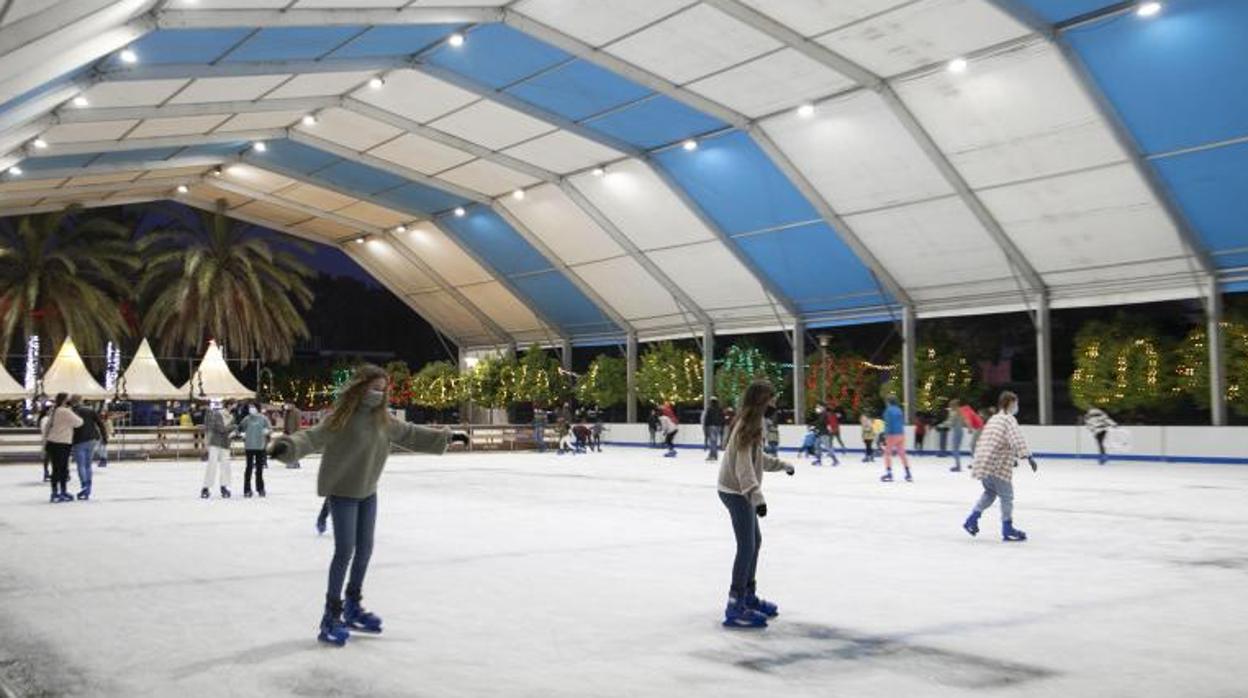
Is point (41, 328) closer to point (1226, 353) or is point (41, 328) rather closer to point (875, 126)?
point (875, 126)

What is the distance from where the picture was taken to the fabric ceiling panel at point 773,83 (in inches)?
961

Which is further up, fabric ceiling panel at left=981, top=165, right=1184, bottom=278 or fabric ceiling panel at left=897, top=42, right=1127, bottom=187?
fabric ceiling panel at left=897, top=42, right=1127, bottom=187

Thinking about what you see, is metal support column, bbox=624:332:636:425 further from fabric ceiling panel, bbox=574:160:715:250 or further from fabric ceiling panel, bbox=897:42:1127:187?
fabric ceiling panel, bbox=897:42:1127:187

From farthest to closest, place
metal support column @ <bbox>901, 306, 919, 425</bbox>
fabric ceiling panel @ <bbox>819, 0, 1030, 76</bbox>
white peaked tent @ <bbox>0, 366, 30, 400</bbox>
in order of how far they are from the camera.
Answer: white peaked tent @ <bbox>0, 366, 30, 400</bbox> < metal support column @ <bbox>901, 306, 919, 425</bbox> < fabric ceiling panel @ <bbox>819, 0, 1030, 76</bbox>

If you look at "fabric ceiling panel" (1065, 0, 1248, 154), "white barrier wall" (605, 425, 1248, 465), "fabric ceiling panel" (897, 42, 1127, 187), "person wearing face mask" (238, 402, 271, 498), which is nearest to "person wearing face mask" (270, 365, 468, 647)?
"person wearing face mask" (238, 402, 271, 498)

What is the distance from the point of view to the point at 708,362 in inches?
1556

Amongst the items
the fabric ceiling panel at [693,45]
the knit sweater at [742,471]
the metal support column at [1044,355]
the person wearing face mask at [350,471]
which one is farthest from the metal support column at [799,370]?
the person wearing face mask at [350,471]

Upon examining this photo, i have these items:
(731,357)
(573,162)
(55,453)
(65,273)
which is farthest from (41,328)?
(55,453)

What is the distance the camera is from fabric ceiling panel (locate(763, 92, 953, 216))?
2598 centimetres

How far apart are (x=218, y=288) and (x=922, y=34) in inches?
1236

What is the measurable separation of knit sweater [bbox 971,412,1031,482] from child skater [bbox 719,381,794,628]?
4.96 metres

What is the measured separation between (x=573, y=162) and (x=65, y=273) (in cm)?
2080

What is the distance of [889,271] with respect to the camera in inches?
1249

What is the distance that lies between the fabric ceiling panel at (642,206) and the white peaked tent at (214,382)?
572 inches
